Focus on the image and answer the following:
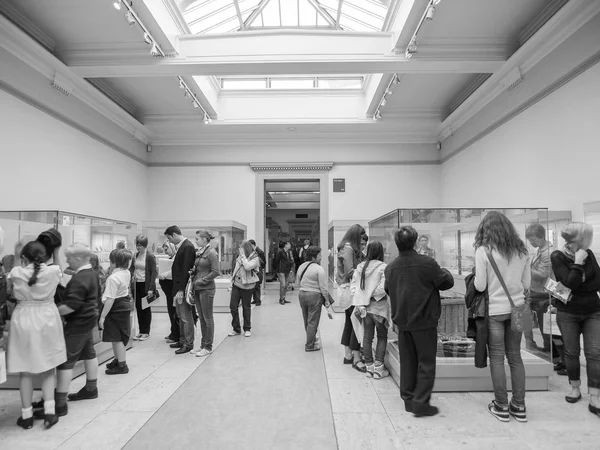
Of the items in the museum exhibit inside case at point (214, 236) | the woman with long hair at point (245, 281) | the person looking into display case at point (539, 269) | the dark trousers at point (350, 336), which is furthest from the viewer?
the museum exhibit inside case at point (214, 236)

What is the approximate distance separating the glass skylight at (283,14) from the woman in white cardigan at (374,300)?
5.99m

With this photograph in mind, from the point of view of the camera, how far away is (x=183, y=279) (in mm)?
4887

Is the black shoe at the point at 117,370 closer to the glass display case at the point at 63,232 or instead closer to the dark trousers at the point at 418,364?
the glass display case at the point at 63,232

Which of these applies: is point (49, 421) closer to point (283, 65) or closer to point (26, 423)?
point (26, 423)

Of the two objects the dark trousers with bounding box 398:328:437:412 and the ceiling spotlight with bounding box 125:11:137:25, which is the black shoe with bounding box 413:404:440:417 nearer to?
the dark trousers with bounding box 398:328:437:412

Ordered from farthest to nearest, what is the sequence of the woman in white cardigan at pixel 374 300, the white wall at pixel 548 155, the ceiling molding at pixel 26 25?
the ceiling molding at pixel 26 25 → the white wall at pixel 548 155 → the woman in white cardigan at pixel 374 300

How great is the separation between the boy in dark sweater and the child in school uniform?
62cm

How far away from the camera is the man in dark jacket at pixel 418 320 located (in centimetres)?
310

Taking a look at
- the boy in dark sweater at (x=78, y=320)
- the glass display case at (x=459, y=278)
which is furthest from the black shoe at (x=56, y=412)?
the glass display case at (x=459, y=278)

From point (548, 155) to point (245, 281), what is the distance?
5462 millimetres

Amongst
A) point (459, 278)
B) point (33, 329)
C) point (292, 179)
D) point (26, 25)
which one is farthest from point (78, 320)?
point (292, 179)

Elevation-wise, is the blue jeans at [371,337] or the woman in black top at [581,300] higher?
the woman in black top at [581,300]

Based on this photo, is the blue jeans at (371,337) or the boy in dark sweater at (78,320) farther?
the blue jeans at (371,337)

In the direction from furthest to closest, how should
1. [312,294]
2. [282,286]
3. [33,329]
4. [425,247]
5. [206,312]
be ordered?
[282,286] → [312,294] → [206,312] → [425,247] → [33,329]
